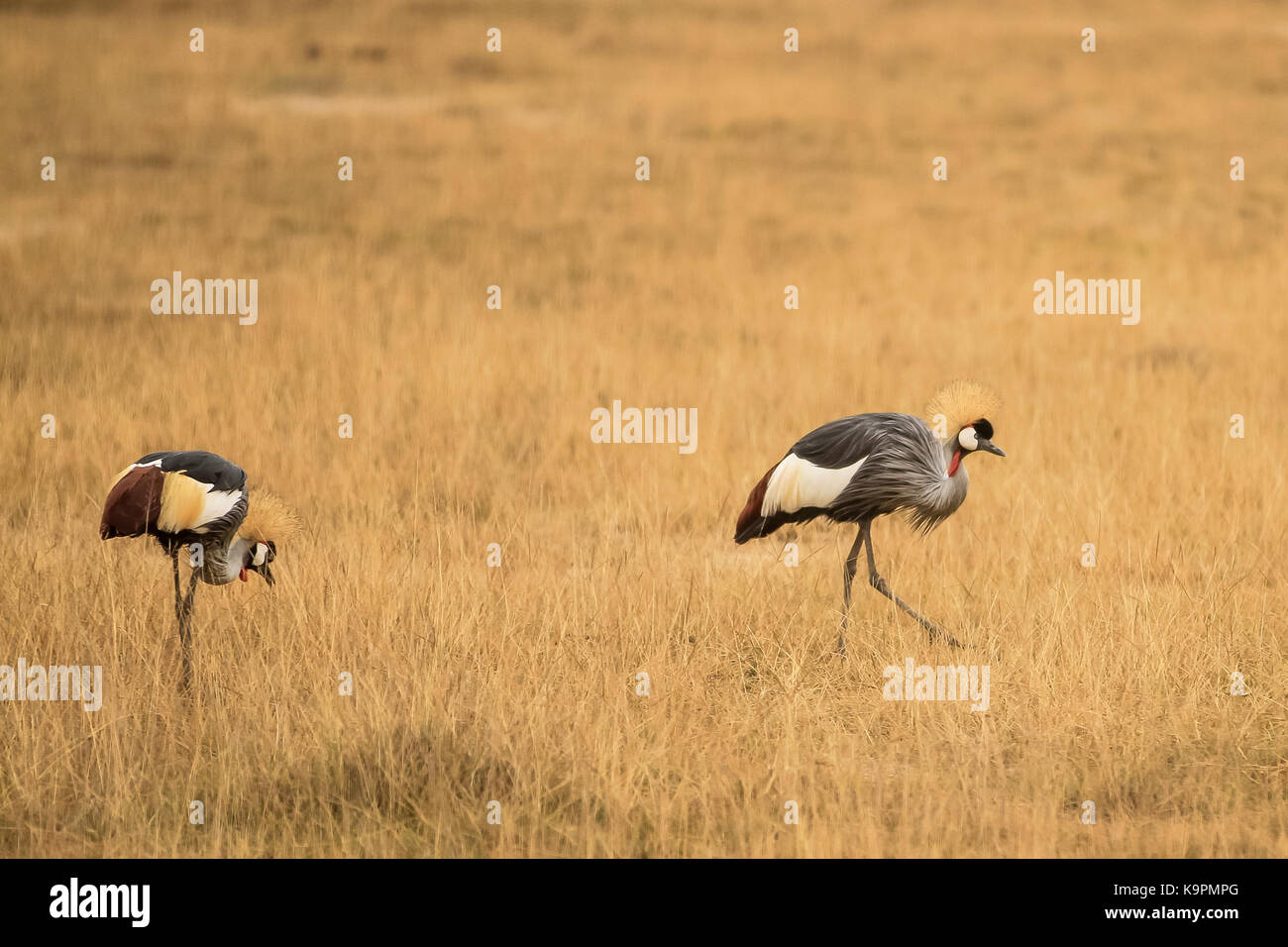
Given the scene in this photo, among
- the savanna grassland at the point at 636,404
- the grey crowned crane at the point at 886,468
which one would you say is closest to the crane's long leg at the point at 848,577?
the grey crowned crane at the point at 886,468

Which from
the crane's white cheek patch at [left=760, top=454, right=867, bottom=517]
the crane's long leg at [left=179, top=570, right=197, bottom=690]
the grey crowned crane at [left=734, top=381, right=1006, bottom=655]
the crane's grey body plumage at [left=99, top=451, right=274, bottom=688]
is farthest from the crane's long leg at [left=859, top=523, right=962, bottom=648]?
the crane's long leg at [left=179, top=570, right=197, bottom=690]

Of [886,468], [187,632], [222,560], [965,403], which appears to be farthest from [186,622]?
[965,403]

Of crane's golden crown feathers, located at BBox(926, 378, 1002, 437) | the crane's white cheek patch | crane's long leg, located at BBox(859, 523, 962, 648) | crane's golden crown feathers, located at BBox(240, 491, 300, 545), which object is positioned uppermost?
crane's golden crown feathers, located at BBox(926, 378, 1002, 437)

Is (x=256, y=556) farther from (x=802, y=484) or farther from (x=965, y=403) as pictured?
(x=965, y=403)

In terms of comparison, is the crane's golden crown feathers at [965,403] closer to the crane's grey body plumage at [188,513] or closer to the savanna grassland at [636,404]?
the savanna grassland at [636,404]

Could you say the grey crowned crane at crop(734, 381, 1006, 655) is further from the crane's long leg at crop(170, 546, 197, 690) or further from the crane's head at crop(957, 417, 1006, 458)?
the crane's long leg at crop(170, 546, 197, 690)

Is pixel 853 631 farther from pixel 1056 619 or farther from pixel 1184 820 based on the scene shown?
pixel 1184 820

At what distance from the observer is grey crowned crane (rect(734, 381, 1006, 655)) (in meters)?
5.70

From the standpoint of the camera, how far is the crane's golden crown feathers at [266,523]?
5.35m

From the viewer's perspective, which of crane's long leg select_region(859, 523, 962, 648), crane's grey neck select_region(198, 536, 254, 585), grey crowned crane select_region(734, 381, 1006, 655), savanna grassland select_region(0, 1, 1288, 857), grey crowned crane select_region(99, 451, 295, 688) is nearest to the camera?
savanna grassland select_region(0, 1, 1288, 857)

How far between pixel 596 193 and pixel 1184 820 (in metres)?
12.7

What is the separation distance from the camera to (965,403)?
5.71 metres

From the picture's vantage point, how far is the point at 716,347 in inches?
456
